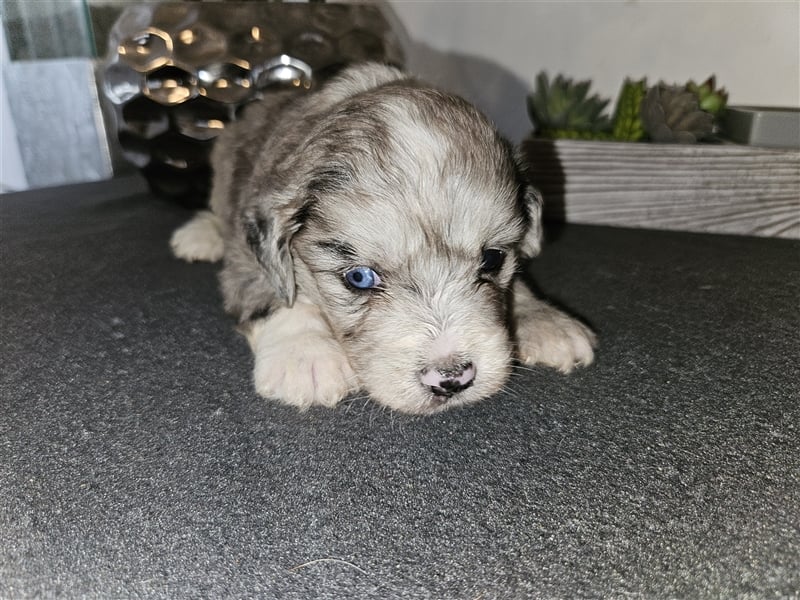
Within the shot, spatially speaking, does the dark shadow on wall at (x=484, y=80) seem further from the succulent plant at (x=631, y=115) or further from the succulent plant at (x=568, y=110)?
the succulent plant at (x=631, y=115)

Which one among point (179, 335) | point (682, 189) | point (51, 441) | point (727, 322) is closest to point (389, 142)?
point (179, 335)

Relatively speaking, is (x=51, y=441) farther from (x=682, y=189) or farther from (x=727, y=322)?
(x=682, y=189)

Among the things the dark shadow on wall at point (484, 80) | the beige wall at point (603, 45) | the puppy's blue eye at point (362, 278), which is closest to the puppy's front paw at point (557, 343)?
the puppy's blue eye at point (362, 278)

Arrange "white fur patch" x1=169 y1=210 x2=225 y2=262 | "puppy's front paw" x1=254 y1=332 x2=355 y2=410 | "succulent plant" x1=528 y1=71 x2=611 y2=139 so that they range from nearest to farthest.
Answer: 1. "puppy's front paw" x1=254 y1=332 x2=355 y2=410
2. "white fur patch" x1=169 y1=210 x2=225 y2=262
3. "succulent plant" x1=528 y1=71 x2=611 y2=139

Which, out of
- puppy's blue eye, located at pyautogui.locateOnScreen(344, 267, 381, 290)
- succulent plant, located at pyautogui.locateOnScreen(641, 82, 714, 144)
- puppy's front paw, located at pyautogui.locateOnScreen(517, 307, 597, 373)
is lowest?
puppy's front paw, located at pyautogui.locateOnScreen(517, 307, 597, 373)

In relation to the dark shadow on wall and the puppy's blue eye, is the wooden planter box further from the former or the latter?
the puppy's blue eye

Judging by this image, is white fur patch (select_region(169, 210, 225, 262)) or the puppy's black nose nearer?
the puppy's black nose

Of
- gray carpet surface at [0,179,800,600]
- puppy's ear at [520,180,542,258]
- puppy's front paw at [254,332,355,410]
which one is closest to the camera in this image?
gray carpet surface at [0,179,800,600]

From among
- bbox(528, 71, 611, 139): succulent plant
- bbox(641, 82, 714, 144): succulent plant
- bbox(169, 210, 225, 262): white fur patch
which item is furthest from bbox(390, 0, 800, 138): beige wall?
bbox(169, 210, 225, 262): white fur patch
